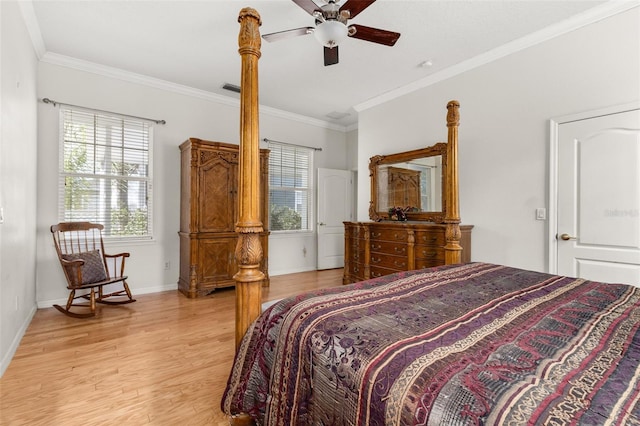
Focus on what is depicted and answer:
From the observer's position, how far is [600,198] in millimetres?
2645

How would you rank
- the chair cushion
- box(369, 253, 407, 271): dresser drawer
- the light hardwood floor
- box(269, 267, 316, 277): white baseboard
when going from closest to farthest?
the light hardwood floor → the chair cushion → box(369, 253, 407, 271): dresser drawer → box(269, 267, 316, 277): white baseboard

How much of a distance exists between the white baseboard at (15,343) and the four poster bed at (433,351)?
187 cm

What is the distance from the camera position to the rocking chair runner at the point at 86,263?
3.12 metres

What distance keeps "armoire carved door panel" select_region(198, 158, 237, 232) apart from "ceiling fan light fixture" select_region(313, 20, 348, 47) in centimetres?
241

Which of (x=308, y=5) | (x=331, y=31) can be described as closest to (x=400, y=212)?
(x=331, y=31)

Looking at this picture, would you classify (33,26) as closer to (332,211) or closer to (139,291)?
(139,291)

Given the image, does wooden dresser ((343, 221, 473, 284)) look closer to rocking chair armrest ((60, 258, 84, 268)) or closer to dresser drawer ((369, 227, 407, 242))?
dresser drawer ((369, 227, 407, 242))

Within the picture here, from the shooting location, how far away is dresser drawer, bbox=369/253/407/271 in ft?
12.4

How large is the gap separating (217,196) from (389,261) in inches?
95.8

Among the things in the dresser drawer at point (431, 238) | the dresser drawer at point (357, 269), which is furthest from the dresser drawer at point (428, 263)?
the dresser drawer at point (357, 269)

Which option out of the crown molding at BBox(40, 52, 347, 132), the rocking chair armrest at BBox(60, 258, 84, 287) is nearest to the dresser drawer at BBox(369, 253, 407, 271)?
the crown molding at BBox(40, 52, 347, 132)

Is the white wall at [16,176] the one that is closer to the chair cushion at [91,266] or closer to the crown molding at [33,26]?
the crown molding at [33,26]

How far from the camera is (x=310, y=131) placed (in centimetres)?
575

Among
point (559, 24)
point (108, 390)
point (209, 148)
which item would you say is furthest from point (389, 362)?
point (209, 148)
